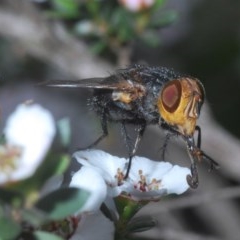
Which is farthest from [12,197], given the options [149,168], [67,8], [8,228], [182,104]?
[67,8]

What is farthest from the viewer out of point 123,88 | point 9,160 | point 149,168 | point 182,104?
point 123,88

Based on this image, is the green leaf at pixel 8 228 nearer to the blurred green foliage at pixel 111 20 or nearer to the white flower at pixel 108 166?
the white flower at pixel 108 166

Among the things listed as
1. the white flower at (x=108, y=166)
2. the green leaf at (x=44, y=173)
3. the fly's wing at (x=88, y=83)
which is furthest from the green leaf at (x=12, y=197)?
the fly's wing at (x=88, y=83)

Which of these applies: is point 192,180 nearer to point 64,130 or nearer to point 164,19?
point 64,130

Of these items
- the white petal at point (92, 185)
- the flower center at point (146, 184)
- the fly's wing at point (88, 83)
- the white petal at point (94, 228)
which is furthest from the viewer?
the fly's wing at point (88, 83)

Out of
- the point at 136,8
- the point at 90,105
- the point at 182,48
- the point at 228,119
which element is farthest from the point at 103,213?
the point at 182,48

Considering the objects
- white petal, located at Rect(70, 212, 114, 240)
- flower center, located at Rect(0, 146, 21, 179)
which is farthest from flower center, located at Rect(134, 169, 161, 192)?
flower center, located at Rect(0, 146, 21, 179)
